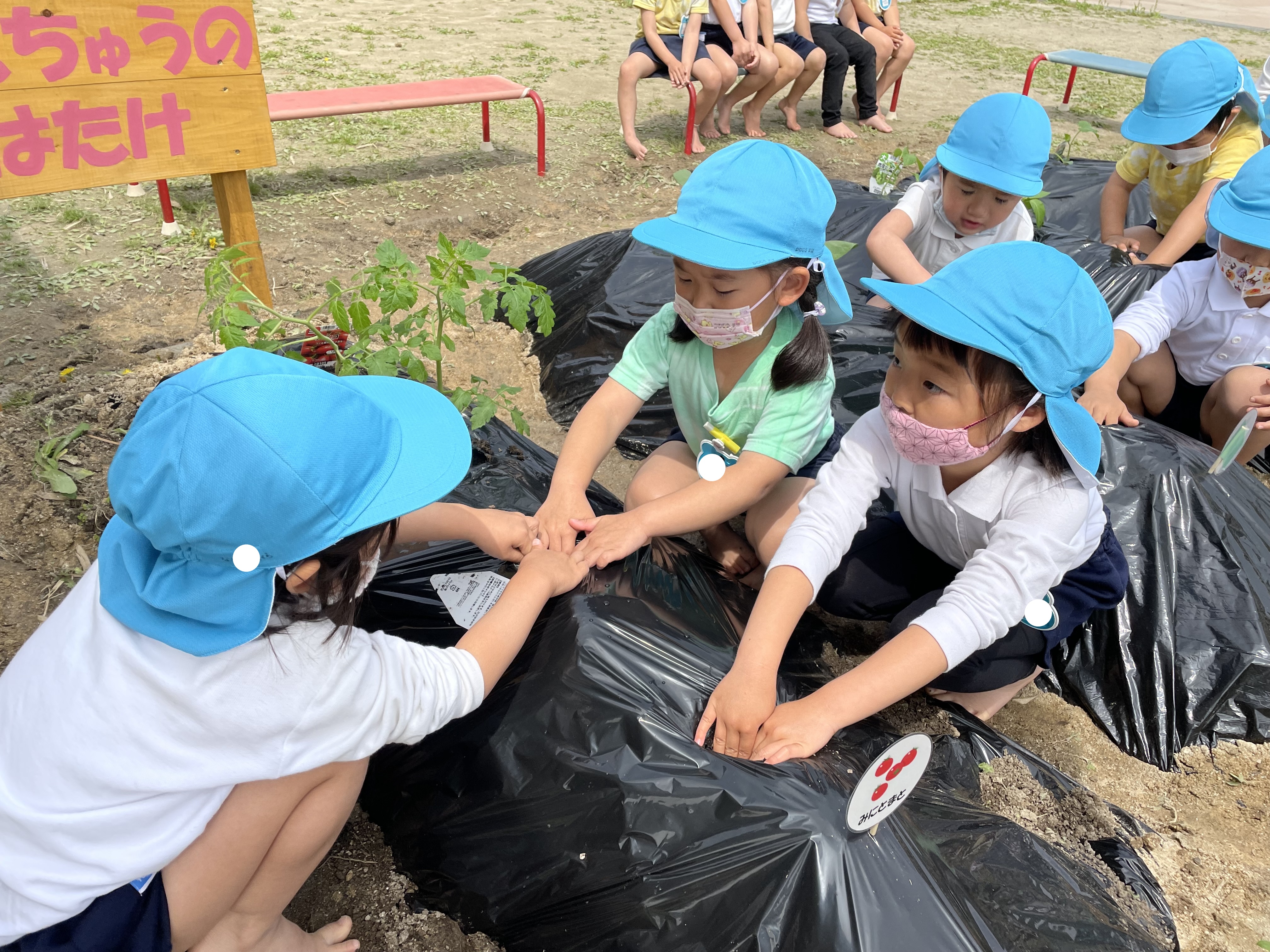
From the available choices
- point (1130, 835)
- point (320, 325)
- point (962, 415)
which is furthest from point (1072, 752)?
point (320, 325)

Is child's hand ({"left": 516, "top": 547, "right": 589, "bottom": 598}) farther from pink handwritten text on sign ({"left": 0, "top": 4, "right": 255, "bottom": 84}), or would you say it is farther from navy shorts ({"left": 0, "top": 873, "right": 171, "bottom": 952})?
pink handwritten text on sign ({"left": 0, "top": 4, "right": 255, "bottom": 84})

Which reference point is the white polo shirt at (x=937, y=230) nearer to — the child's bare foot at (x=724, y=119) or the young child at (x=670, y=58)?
the young child at (x=670, y=58)

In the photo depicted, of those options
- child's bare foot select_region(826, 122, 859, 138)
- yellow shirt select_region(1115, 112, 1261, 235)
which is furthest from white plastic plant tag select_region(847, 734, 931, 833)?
child's bare foot select_region(826, 122, 859, 138)

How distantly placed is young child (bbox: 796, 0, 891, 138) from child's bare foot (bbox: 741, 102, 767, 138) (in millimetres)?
503

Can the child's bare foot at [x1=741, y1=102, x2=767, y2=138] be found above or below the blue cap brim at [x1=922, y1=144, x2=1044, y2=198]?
below

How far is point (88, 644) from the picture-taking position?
Answer: 1008 millimetres

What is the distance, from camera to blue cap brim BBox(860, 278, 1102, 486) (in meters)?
1.33

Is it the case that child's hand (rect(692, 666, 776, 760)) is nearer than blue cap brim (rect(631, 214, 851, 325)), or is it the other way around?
child's hand (rect(692, 666, 776, 760))

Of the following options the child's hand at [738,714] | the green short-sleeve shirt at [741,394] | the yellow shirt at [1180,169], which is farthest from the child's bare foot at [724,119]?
the child's hand at [738,714]

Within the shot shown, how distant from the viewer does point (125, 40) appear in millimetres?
2268

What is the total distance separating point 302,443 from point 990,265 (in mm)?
1005

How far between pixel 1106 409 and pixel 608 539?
1.27 metres

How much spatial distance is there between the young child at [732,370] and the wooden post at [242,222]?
4.46ft

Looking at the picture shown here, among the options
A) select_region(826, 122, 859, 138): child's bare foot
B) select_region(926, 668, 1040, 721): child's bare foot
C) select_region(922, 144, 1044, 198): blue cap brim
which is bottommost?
select_region(926, 668, 1040, 721): child's bare foot
